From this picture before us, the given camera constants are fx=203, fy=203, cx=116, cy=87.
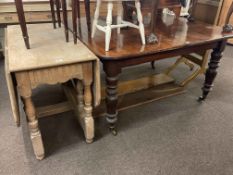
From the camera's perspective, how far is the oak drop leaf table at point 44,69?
3.79ft

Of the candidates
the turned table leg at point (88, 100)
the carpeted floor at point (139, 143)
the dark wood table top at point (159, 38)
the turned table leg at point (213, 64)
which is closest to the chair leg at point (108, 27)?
the dark wood table top at point (159, 38)

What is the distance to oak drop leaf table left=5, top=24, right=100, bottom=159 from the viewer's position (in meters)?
Result: 1.16

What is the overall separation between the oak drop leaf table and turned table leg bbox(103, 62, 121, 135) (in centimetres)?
8

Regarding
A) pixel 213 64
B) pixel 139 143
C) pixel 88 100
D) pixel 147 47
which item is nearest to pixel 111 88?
pixel 88 100

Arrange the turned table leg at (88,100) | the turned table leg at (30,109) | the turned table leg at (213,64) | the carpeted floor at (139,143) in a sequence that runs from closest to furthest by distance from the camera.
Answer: the turned table leg at (30,109) < the turned table leg at (88,100) < the carpeted floor at (139,143) < the turned table leg at (213,64)

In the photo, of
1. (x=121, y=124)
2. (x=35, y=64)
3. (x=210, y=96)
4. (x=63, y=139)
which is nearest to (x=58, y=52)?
(x=35, y=64)

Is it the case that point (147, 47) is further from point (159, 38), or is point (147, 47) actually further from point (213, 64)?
point (213, 64)

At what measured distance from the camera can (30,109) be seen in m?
1.27

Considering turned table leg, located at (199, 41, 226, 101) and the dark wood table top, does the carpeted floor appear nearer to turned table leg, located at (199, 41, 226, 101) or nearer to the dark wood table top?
turned table leg, located at (199, 41, 226, 101)

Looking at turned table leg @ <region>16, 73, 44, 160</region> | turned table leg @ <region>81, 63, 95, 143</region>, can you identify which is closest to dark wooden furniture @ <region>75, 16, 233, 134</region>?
turned table leg @ <region>81, 63, 95, 143</region>

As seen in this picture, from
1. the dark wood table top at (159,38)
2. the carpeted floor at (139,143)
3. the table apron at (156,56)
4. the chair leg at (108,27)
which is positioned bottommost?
Result: the carpeted floor at (139,143)

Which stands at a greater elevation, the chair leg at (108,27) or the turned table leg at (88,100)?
the chair leg at (108,27)

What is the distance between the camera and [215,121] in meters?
1.90

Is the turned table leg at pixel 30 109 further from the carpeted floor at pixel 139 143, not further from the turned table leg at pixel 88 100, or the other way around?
the turned table leg at pixel 88 100
